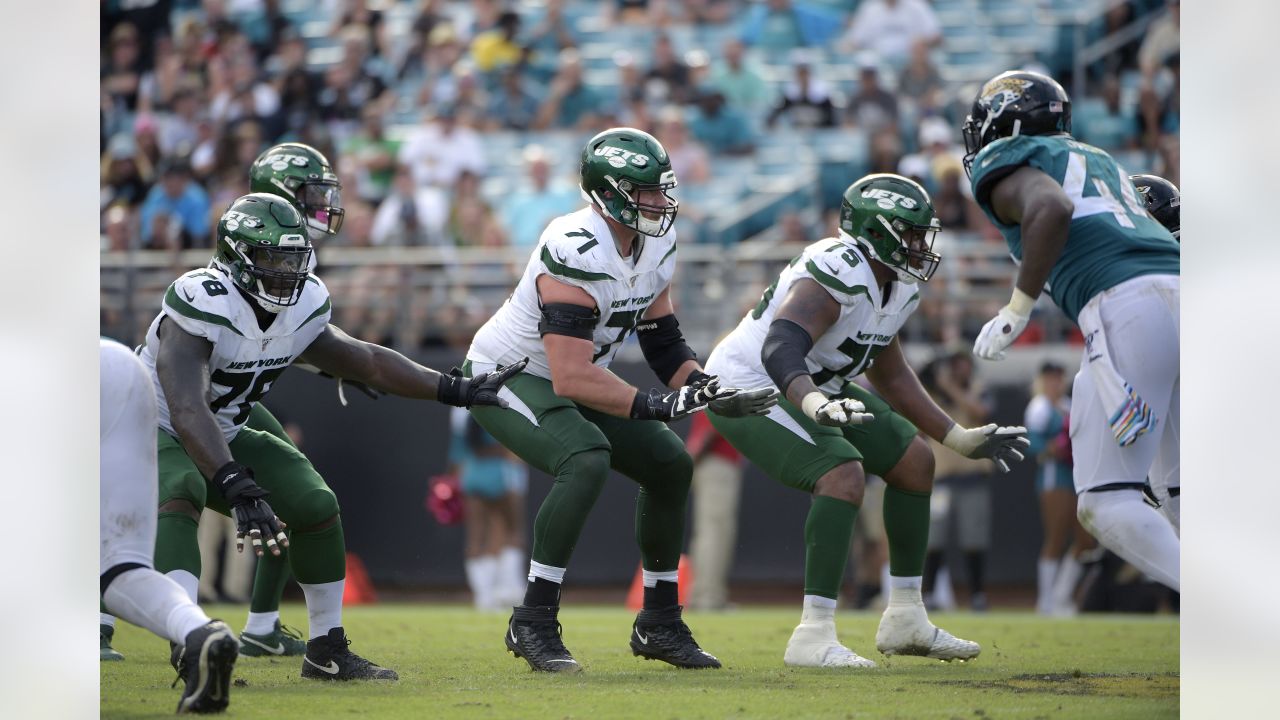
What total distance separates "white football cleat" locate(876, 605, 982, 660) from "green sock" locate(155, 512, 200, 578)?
253cm

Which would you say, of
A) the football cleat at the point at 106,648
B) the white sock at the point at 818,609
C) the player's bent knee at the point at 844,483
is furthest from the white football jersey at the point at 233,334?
the white sock at the point at 818,609

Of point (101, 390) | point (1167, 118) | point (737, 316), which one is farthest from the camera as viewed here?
point (1167, 118)

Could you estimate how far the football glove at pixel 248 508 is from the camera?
453 centimetres

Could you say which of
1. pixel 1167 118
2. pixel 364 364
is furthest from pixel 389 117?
pixel 364 364

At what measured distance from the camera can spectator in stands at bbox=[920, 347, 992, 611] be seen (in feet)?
33.6

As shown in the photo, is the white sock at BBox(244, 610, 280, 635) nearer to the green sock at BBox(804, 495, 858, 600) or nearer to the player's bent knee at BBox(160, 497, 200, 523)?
the player's bent knee at BBox(160, 497, 200, 523)

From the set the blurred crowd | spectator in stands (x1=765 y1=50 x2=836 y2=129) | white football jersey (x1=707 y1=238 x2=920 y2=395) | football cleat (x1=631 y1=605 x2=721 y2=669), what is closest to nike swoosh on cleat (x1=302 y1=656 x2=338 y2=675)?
football cleat (x1=631 y1=605 x2=721 y2=669)

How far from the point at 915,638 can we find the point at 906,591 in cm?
18

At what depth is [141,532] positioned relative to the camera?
427 cm

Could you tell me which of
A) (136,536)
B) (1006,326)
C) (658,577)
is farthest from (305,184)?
(1006,326)

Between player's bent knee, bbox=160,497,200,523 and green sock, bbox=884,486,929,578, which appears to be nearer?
player's bent knee, bbox=160,497,200,523

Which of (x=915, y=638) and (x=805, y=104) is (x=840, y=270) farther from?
(x=805, y=104)
